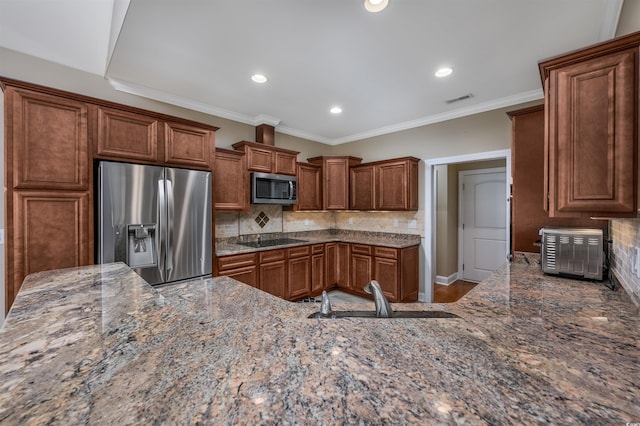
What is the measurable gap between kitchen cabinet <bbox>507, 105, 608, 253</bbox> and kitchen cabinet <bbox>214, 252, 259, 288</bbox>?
2.76 meters

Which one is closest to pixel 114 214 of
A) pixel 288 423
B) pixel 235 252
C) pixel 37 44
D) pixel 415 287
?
pixel 235 252

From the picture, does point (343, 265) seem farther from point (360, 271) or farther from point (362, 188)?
point (362, 188)

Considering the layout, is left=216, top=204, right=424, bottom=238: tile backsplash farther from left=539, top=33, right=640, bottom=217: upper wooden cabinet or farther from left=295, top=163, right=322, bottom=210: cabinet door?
left=539, top=33, right=640, bottom=217: upper wooden cabinet

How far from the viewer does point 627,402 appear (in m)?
0.51

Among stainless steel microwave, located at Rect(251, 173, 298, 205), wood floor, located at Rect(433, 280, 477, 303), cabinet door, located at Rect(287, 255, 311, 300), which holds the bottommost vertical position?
wood floor, located at Rect(433, 280, 477, 303)

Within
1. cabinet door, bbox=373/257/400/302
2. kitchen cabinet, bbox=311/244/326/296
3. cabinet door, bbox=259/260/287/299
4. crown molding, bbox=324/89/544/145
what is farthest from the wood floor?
crown molding, bbox=324/89/544/145

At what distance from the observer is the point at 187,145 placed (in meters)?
2.79

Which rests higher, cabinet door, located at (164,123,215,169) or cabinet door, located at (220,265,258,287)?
cabinet door, located at (164,123,215,169)

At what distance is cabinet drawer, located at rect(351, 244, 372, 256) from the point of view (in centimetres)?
397

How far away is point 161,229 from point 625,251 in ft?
10.9

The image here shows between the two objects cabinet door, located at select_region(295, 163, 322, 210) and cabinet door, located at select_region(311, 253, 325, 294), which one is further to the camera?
cabinet door, located at select_region(295, 163, 322, 210)

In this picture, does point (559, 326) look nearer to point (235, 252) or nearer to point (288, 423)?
point (288, 423)

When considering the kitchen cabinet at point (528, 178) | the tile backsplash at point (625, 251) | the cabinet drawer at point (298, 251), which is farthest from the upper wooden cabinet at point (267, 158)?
the tile backsplash at point (625, 251)

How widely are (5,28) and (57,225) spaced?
5.60 ft
